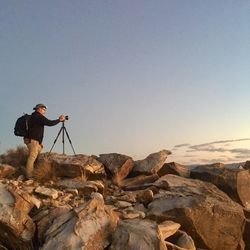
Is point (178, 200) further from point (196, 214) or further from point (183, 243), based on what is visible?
point (183, 243)

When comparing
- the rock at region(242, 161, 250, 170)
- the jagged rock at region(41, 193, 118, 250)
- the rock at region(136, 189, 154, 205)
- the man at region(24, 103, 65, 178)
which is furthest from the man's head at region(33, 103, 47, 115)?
the rock at region(242, 161, 250, 170)

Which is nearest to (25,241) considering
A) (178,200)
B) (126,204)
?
(126,204)

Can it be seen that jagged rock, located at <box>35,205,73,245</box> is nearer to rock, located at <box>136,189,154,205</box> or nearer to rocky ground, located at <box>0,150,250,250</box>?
rocky ground, located at <box>0,150,250,250</box>

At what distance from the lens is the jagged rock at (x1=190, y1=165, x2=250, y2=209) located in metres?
17.4

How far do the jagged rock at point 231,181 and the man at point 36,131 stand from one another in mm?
7418

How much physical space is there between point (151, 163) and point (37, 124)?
6138 millimetres

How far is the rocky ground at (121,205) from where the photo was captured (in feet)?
32.4

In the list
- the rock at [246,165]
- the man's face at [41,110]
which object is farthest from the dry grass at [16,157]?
the rock at [246,165]

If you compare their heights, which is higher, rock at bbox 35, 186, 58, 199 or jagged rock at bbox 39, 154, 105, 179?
jagged rock at bbox 39, 154, 105, 179

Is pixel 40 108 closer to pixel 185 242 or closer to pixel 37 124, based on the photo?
pixel 37 124

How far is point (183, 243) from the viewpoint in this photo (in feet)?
38.2

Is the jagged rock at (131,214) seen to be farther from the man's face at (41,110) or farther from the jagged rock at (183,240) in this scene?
the man's face at (41,110)

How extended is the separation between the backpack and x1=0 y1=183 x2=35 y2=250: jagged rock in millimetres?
5523

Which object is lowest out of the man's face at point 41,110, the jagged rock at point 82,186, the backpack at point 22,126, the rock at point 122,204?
the rock at point 122,204
